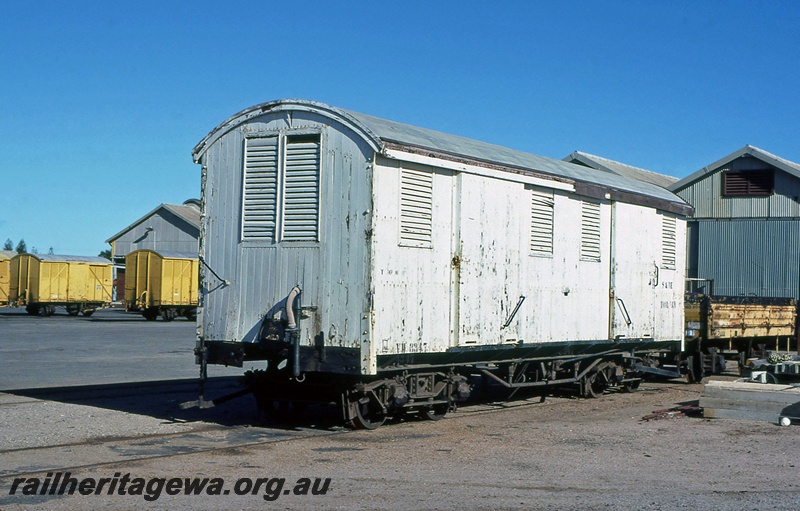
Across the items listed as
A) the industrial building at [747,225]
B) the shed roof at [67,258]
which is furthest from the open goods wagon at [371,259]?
the shed roof at [67,258]

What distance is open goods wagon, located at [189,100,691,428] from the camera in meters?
10.7

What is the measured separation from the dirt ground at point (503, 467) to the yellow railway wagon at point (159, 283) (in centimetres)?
3244

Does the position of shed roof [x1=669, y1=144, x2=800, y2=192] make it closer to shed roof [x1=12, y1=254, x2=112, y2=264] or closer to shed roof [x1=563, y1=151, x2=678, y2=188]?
shed roof [x1=563, y1=151, x2=678, y2=188]

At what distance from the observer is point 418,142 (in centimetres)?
1139

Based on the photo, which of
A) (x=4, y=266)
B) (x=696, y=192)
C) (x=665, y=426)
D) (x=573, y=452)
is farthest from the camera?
(x=4, y=266)

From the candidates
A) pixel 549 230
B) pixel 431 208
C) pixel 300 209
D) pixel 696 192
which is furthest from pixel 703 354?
pixel 696 192

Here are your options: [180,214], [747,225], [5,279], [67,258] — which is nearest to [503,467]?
[747,225]

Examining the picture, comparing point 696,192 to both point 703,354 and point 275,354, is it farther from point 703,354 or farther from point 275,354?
point 275,354

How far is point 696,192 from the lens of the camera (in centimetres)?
3497

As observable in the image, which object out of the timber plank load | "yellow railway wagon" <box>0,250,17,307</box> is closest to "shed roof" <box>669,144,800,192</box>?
the timber plank load

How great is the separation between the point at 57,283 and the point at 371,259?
125ft

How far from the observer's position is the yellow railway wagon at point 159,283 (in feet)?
141

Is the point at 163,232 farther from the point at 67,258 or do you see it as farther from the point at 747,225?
the point at 747,225

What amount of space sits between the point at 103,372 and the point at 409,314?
9809 millimetres
